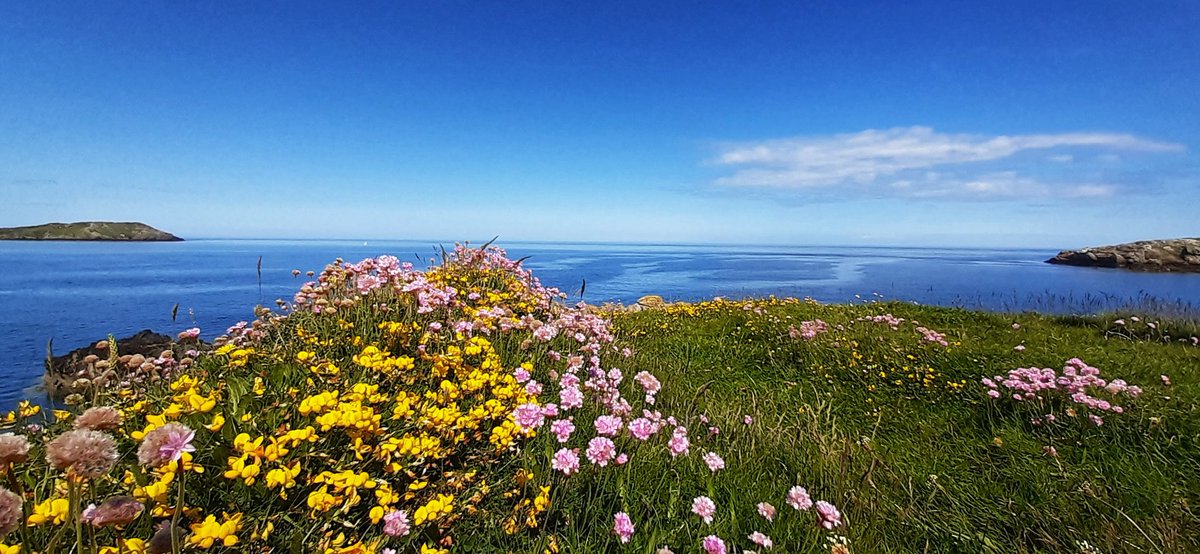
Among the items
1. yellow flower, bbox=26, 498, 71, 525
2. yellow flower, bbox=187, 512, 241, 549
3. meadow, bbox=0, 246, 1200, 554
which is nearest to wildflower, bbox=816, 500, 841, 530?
meadow, bbox=0, 246, 1200, 554

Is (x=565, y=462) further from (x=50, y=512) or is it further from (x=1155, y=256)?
(x=1155, y=256)

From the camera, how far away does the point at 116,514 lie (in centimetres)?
134

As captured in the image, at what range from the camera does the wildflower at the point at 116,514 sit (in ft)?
4.34

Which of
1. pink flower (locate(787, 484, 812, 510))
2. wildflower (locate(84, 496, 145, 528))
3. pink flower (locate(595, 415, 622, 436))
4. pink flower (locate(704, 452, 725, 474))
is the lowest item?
pink flower (locate(787, 484, 812, 510))

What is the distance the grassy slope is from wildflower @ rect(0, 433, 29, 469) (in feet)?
7.04

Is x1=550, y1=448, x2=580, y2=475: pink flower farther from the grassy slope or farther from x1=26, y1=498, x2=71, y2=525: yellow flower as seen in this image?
x1=26, y1=498, x2=71, y2=525: yellow flower

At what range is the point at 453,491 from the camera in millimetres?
2510

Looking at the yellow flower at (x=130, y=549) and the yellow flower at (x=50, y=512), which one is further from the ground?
the yellow flower at (x=50, y=512)

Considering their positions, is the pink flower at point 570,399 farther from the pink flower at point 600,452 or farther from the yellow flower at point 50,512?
the yellow flower at point 50,512

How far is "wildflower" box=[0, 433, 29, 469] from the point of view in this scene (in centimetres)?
130

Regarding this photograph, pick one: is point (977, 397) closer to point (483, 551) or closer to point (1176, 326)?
point (483, 551)

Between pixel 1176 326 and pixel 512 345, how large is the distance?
14.5 meters

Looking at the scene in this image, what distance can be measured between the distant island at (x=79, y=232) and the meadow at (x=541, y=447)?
187595 millimetres

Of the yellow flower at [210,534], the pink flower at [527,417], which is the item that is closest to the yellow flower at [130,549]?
the yellow flower at [210,534]
